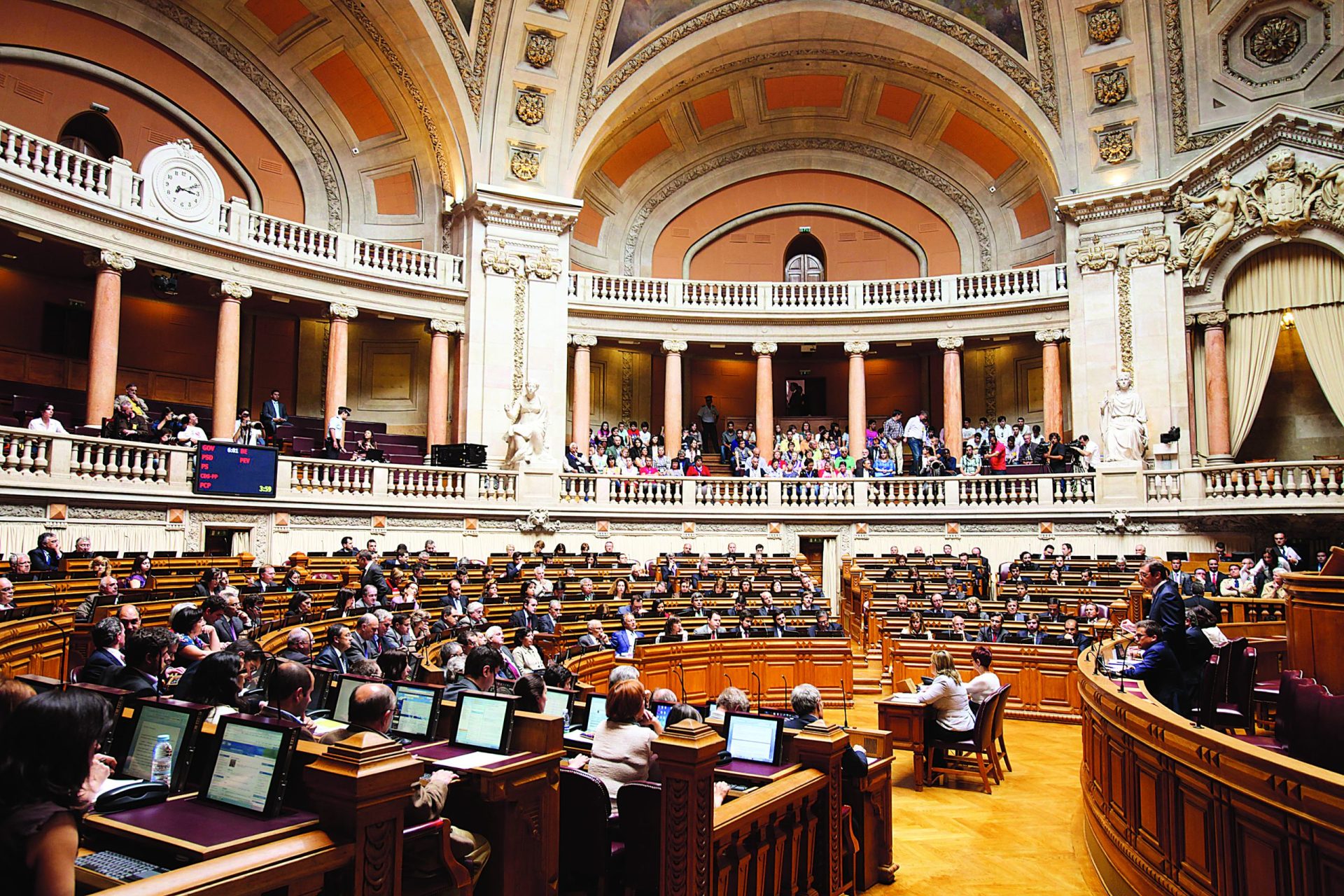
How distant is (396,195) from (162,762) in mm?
20241

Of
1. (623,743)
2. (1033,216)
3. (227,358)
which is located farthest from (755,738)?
(1033,216)

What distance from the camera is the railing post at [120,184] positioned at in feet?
51.2

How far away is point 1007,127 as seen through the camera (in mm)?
22406

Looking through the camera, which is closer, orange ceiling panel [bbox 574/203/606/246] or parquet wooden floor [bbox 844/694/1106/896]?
parquet wooden floor [bbox 844/694/1106/896]

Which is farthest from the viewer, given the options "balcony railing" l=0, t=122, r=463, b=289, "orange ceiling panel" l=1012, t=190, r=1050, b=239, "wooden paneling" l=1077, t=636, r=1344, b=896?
"orange ceiling panel" l=1012, t=190, r=1050, b=239

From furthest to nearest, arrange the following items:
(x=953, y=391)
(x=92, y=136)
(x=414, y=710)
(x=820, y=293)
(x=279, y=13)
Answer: (x=820, y=293) < (x=953, y=391) < (x=279, y=13) < (x=92, y=136) < (x=414, y=710)

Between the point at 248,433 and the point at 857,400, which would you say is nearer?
the point at 248,433

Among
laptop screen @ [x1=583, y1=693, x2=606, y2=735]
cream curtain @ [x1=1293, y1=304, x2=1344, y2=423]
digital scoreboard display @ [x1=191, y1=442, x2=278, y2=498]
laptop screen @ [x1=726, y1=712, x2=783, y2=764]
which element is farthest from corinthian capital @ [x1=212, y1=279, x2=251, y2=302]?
cream curtain @ [x1=1293, y1=304, x2=1344, y2=423]

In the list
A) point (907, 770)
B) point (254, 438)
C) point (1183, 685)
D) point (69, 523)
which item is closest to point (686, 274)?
point (254, 438)

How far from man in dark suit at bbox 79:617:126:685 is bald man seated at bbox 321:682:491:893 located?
2.33 m

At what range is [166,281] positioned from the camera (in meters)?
16.7

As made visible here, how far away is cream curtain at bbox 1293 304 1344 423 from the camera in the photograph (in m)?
18.1

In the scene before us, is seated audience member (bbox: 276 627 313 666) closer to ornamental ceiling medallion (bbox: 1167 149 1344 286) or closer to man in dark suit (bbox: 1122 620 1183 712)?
man in dark suit (bbox: 1122 620 1183 712)

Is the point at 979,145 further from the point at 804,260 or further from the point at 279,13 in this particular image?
the point at 279,13
